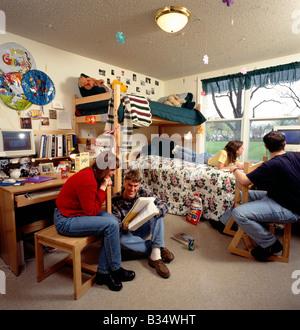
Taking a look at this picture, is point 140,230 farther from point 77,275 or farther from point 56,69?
point 56,69

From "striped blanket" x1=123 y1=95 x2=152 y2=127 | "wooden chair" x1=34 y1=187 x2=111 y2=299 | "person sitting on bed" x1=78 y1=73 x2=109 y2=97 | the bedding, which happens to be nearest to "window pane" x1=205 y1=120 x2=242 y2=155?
the bedding

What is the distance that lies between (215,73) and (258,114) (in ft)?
3.28

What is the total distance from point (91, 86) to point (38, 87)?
586 mm

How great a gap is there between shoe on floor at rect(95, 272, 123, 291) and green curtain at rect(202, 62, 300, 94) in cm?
333

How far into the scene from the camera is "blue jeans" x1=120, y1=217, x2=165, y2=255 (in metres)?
1.76

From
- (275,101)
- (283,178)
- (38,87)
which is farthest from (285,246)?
(38,87)

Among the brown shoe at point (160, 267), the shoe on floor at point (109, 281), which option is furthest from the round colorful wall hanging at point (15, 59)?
the brown shoe at point (160, 267)

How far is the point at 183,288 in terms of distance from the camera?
1.49m

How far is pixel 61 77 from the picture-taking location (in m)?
2.74

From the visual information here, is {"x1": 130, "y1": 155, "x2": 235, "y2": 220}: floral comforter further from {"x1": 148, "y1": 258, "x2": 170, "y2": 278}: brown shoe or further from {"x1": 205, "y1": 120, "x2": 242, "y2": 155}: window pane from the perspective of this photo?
{"x1": 205, "y1": 120, "x2": 242, "y2": 155}: window pane

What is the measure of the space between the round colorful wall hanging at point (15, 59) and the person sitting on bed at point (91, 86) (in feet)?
1.74

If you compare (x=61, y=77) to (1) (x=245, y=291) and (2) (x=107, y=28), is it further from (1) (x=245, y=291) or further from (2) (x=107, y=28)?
(1) (x=245, y=291)
